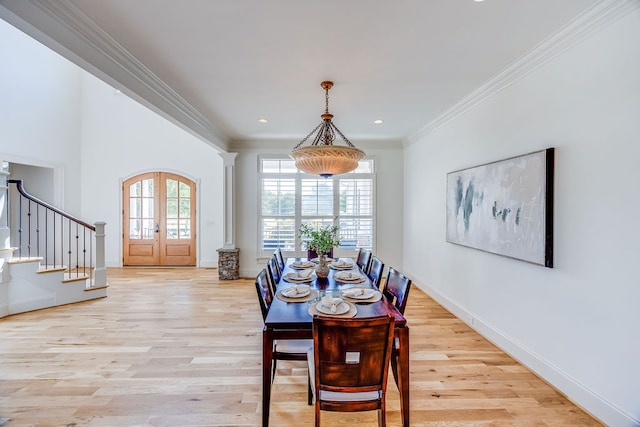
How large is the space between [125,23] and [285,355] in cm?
266

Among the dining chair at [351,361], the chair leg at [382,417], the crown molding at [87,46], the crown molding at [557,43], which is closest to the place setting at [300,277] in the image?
the dining chair at [351,361]

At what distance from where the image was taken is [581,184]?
209cm

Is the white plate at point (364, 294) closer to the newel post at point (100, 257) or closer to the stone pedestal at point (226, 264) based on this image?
the stone pedestal at point (226, 264)

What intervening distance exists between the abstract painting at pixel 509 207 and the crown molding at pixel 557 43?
2.53 feet

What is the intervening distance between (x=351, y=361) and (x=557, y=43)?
2786 millimetres

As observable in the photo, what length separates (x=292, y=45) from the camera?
7.70 feet

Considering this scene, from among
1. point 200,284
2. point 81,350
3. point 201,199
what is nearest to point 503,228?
point 81,350

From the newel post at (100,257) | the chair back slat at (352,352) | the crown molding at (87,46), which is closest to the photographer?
the chair back slat at (352,352)

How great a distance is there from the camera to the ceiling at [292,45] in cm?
189

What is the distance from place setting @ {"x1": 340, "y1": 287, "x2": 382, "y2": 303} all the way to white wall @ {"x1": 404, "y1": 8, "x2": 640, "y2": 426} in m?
1.45

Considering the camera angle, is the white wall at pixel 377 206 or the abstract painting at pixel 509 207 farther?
the white wall at pixel 377 206

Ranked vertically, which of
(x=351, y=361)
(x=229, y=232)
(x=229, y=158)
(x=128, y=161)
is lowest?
(x=351, y=361)

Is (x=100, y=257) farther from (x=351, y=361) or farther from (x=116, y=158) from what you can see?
(x=351, y=361)

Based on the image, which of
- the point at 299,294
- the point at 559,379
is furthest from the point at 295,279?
the point at 559,379
